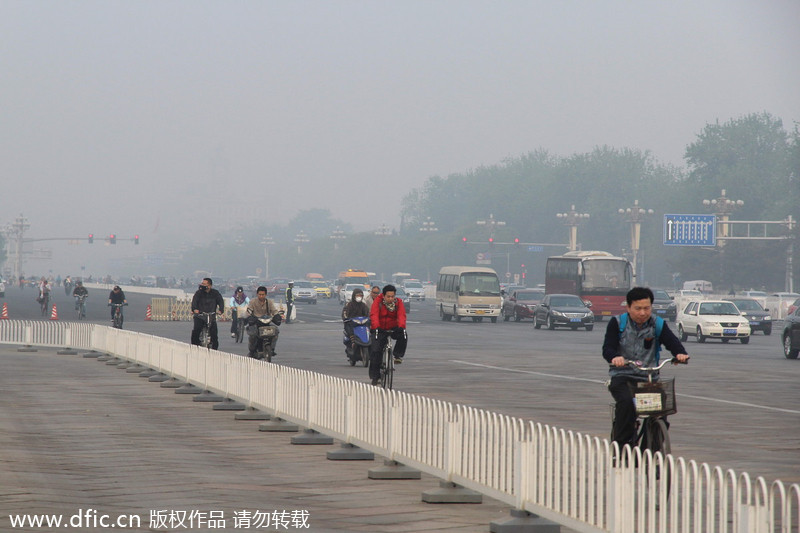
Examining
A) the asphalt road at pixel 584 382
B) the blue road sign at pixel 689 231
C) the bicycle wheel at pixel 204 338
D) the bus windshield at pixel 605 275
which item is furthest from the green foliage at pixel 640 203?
the bicycle wheel at pixel 204 338

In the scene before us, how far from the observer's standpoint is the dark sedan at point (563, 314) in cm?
5259

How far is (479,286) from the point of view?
61.6 m

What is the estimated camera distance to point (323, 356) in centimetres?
3253

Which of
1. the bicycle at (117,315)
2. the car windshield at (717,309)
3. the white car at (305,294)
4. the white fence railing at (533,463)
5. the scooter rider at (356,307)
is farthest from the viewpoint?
the white car at (305,294)

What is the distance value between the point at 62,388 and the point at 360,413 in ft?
32.8

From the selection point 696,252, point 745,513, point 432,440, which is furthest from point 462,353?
point 696,252

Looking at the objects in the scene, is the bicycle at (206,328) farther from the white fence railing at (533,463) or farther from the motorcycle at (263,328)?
the white fence railing at (533,463)

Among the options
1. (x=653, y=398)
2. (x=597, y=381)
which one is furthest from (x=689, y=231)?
(x=653, y=398)

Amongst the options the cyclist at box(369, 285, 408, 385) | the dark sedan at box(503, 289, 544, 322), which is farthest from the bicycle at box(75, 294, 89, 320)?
the cyclist at box(369, 285, 408, 385)

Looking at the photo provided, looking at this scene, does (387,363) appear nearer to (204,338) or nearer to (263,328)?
(263,328)

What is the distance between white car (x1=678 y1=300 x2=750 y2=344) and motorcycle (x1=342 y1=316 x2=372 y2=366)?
1758 cm

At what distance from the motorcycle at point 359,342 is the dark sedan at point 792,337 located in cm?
1153

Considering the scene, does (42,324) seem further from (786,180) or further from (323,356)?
(786,180)

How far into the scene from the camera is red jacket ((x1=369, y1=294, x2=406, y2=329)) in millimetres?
20328
